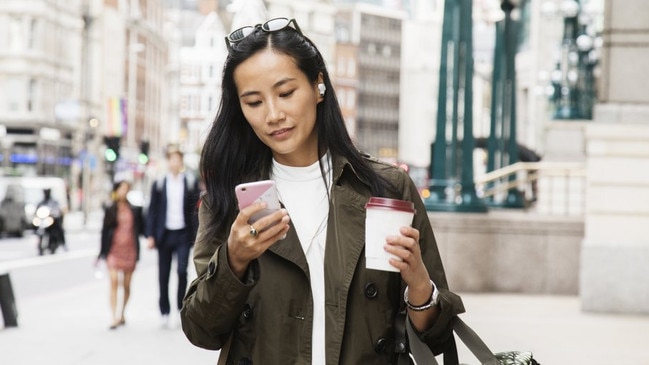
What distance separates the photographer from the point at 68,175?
7619 cm

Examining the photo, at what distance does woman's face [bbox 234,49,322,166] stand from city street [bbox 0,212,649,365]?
674 centimetres

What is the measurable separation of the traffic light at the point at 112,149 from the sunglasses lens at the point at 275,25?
124 ft

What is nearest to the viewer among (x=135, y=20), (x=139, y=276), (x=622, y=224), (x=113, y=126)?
(x=622, y=224)

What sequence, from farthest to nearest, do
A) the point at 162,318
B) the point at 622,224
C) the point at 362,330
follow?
the point at 622,224, the point at 162,318, the point at 362,330

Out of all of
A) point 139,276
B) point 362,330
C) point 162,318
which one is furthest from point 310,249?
point 139,276

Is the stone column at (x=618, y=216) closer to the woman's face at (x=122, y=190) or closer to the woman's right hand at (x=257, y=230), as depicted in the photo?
the woman's face at (x=122, y=190)

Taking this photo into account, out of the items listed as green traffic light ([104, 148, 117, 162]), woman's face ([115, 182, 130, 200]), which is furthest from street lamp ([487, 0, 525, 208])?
green traffic light ([104, 148, 117, 162])

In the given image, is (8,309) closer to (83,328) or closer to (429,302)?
(83,328)

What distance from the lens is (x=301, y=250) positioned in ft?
10.6

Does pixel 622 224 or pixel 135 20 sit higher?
pixel 135 20

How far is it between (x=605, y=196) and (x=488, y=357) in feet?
39.0

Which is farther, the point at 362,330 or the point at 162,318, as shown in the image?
the point at 162,318

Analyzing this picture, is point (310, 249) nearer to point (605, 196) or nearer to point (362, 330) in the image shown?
point (362, 330)

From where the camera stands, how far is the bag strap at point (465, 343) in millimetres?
3252
